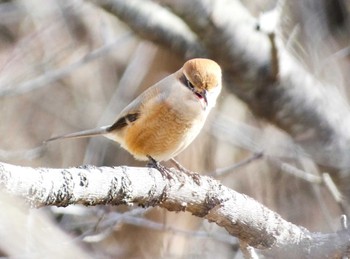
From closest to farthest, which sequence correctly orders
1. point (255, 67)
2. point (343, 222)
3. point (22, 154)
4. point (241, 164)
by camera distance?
1. point (343, 222)
2. point (241, 164)
3. point (255, 67)
4. point (22, 154)

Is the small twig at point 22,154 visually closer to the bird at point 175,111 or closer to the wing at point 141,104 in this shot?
the wing at point 141,104

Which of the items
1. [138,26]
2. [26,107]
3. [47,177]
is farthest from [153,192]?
[26,107]

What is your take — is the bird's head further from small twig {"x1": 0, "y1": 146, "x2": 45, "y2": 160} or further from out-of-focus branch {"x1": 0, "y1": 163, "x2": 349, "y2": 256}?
small twig {"x1": 0, "y1": 146, "x2": 45, "y2": 160}

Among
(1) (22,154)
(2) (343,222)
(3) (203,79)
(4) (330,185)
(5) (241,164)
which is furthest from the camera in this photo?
(1) (22,154)

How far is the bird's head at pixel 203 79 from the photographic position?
10.3 ft

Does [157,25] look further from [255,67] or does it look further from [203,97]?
[203,97]

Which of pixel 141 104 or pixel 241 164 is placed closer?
pixel 141 104

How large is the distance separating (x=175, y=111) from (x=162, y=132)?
10 cm

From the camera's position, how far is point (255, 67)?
4.23 metres

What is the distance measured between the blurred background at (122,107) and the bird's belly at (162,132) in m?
1.00

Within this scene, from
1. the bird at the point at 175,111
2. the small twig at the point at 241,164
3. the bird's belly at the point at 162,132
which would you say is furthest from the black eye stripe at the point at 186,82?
the small twig at the point at 241,164

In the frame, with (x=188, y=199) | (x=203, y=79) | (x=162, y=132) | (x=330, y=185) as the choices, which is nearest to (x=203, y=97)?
(x=203, y=79)

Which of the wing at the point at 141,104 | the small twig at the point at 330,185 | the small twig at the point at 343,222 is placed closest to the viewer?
the small twig at the point at 343,222

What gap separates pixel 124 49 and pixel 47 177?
15.5 ft
